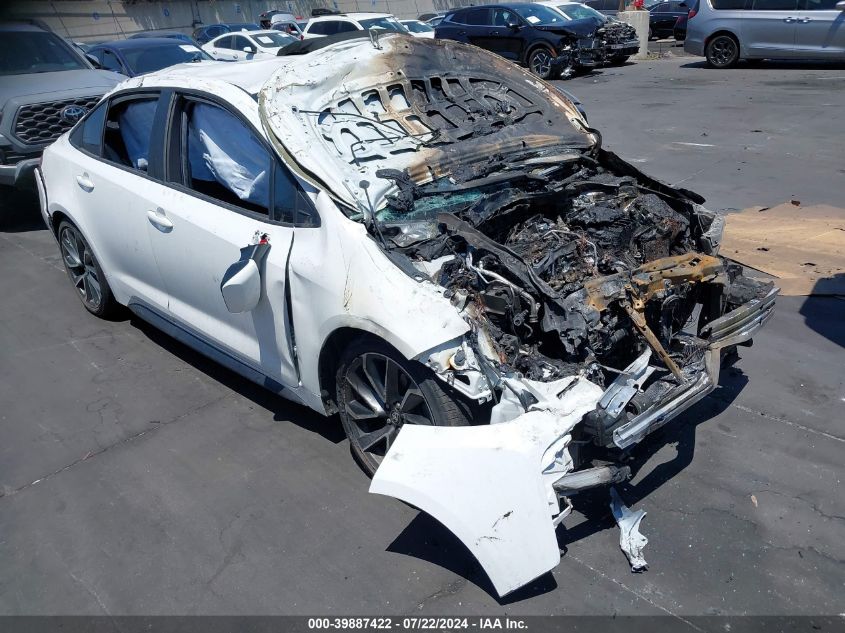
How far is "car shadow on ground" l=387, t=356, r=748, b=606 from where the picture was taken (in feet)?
9.71

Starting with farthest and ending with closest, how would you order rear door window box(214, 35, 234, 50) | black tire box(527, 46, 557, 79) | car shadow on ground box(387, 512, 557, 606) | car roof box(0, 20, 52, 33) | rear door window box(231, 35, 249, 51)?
rear door window box(214, 35, 234, 50) → rear door window box(231, 35, 249, 51) → black tire box(527, 46, 557, 79) → car roof box(0, 20, 52, 33) → car shadow on ground box(387, 512, 557, 606)

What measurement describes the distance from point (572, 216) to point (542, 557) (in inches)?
72.8

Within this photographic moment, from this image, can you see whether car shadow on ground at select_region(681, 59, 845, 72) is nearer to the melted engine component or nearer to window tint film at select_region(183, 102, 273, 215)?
the melted engine component

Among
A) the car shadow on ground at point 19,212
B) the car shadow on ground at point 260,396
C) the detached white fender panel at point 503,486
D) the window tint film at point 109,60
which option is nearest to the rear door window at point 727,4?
the window tint film at point 109,60

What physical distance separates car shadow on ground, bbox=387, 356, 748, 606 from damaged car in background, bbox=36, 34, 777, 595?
0.29m

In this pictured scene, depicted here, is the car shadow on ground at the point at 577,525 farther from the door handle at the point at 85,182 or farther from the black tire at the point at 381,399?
the door handle at the point at 85,182

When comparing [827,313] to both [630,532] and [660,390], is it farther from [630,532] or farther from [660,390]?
[630,532]

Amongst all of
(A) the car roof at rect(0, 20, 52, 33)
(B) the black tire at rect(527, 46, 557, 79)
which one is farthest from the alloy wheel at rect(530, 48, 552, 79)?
(A) the car roof at rect(0, 20, 52, 33)

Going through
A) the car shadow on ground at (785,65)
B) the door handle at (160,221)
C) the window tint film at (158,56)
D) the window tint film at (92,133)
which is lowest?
the car shadow on ground at (785,65)

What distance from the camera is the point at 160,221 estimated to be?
4070 millimetres

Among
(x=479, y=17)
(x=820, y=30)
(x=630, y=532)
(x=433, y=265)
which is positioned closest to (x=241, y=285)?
(x=433, y=265)

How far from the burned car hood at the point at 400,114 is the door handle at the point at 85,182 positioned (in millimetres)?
1766

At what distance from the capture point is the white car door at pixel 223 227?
351 cm

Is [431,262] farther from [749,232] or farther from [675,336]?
[749,232]
